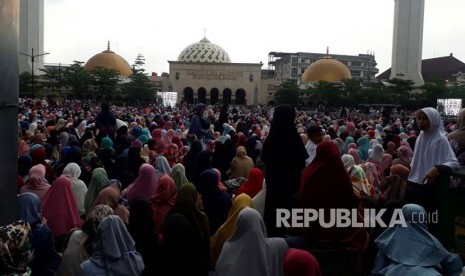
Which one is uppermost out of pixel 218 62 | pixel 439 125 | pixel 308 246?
pixel 218 62

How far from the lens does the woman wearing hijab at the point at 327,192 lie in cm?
360

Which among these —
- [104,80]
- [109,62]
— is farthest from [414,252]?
[109,62]

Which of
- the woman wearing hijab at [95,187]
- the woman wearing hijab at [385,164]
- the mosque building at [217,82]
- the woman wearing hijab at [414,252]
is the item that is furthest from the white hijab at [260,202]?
the mosque building at [217,82]

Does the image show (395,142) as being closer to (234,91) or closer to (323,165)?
(323,165)

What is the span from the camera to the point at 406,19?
118 ft

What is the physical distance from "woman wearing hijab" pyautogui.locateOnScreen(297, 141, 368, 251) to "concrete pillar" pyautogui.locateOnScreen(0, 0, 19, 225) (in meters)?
1.88

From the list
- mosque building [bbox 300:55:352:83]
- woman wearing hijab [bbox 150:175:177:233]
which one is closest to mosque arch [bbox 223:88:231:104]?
mosque building [bbox 300:55:352:83]

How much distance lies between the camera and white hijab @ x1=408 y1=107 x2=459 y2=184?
4316 mm

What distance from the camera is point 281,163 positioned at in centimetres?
449

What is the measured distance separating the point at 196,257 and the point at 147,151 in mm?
4386

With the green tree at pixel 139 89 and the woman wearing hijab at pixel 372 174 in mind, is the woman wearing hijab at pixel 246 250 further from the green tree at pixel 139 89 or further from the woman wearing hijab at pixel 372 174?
the green tree at pixel 139 89

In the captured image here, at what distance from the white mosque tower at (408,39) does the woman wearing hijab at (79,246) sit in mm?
35405

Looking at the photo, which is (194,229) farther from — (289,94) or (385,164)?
(289,94)

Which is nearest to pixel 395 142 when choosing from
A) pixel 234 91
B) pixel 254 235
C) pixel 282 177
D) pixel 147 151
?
pixel 147 151
